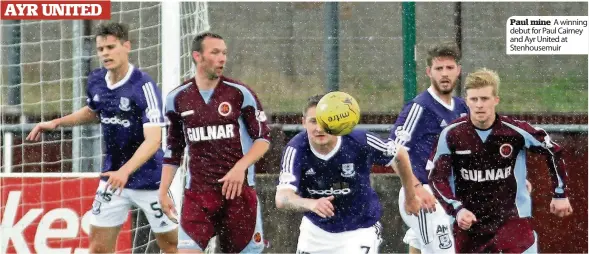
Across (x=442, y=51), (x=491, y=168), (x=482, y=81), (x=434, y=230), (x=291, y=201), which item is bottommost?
(x=434, y=230)

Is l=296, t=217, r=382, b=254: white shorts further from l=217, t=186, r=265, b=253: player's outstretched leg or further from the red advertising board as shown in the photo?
the red advertising board

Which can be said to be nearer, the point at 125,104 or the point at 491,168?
the point at 491,168

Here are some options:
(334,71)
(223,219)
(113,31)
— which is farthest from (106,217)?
(334,71)

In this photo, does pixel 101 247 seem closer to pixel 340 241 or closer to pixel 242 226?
pixel 242 226

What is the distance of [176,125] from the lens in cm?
706

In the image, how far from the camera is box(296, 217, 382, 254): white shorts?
6.54m

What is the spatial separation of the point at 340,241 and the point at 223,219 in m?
0.78

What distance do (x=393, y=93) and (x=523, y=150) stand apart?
2264 mm

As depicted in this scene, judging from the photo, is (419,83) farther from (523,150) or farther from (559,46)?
(523,150)

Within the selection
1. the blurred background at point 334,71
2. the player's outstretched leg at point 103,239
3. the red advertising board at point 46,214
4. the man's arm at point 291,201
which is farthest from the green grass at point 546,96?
the man's arm at point 291,201

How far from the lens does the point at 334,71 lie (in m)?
8.47

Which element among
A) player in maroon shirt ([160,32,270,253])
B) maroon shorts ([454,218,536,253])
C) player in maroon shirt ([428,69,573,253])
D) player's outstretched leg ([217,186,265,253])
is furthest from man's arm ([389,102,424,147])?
player's outstretched leg ([217,186,265,253])

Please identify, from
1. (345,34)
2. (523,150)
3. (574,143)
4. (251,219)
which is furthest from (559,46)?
(251,219)

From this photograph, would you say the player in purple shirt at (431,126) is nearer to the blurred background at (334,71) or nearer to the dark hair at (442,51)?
the dark hair at (442,51)
